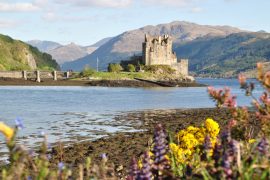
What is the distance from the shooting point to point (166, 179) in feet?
15.8

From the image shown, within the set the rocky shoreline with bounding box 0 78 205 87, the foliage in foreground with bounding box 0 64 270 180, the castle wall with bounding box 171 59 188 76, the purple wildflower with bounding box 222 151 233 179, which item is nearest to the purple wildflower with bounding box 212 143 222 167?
the foliage in foreground with bounding box 0 64 270 180

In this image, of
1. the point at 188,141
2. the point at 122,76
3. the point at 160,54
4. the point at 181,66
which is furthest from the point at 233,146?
the point at 181,66

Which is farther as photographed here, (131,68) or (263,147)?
(131,68)

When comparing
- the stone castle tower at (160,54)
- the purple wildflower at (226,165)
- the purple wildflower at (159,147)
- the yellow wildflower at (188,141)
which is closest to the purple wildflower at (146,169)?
the purple wildflower at (159,147)

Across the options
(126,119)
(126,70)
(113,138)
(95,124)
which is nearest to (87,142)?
(113,138)

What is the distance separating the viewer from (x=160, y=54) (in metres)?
158

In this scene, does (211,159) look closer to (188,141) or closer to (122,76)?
(188,141)

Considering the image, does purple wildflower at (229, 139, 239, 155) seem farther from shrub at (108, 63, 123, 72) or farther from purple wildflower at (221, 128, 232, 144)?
shrub at (108, 63, 123, 72)

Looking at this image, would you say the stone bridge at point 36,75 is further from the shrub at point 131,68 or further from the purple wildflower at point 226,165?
the purple wildflower at point 226,165

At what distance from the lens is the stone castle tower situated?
15650cm

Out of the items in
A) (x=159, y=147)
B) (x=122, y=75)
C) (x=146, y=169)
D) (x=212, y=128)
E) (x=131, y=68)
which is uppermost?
(x=159, y=147)

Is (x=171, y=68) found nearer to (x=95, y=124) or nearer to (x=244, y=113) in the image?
(x=95, y=124)

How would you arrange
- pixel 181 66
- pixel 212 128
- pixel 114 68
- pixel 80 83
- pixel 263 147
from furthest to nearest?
pixel 181 66 < pixel 114 68 < pixel 80 83 < pixel 212 128 < pixel 263 147

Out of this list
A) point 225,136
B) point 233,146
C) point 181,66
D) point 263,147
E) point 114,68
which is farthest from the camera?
point 181,66
